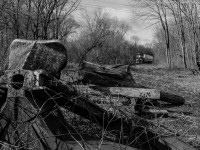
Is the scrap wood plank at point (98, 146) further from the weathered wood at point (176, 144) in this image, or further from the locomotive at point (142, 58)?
the locomotive at point (142, 58)

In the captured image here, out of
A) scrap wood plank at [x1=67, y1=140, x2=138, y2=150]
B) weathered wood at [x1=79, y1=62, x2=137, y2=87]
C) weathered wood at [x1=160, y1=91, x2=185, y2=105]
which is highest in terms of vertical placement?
weathered wood at [x1=79, y1=62, x2=137, y2=87]

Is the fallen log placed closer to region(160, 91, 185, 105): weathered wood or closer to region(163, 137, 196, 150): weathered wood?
region(160, 91, 185, 105): weathered wood

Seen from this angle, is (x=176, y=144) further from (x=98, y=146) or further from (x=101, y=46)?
(x=101, y=46)

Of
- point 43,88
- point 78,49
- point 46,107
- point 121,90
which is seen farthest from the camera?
point 78,49

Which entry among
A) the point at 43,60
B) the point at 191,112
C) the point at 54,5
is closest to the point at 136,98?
the point at 191,112

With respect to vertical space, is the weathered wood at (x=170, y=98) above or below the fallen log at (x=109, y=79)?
below

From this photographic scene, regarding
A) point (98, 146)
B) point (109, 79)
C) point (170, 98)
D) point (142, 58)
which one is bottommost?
point (170, 98)

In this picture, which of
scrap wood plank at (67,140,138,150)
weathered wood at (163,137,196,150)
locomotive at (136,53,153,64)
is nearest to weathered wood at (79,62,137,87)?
weathered wood at (163,137,196,150)

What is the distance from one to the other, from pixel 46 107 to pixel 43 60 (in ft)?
2.04

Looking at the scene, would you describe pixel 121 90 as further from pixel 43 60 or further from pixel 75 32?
pixel 75 32

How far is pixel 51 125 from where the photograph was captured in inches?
113

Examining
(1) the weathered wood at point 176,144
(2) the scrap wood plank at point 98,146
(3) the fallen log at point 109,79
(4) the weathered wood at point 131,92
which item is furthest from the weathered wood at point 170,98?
(2) the scrap wood plank at point 98,146

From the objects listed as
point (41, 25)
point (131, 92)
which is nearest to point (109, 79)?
point (131, 92)

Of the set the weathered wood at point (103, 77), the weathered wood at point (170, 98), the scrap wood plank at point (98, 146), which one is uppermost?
the weathered wood at point (103, 77)
